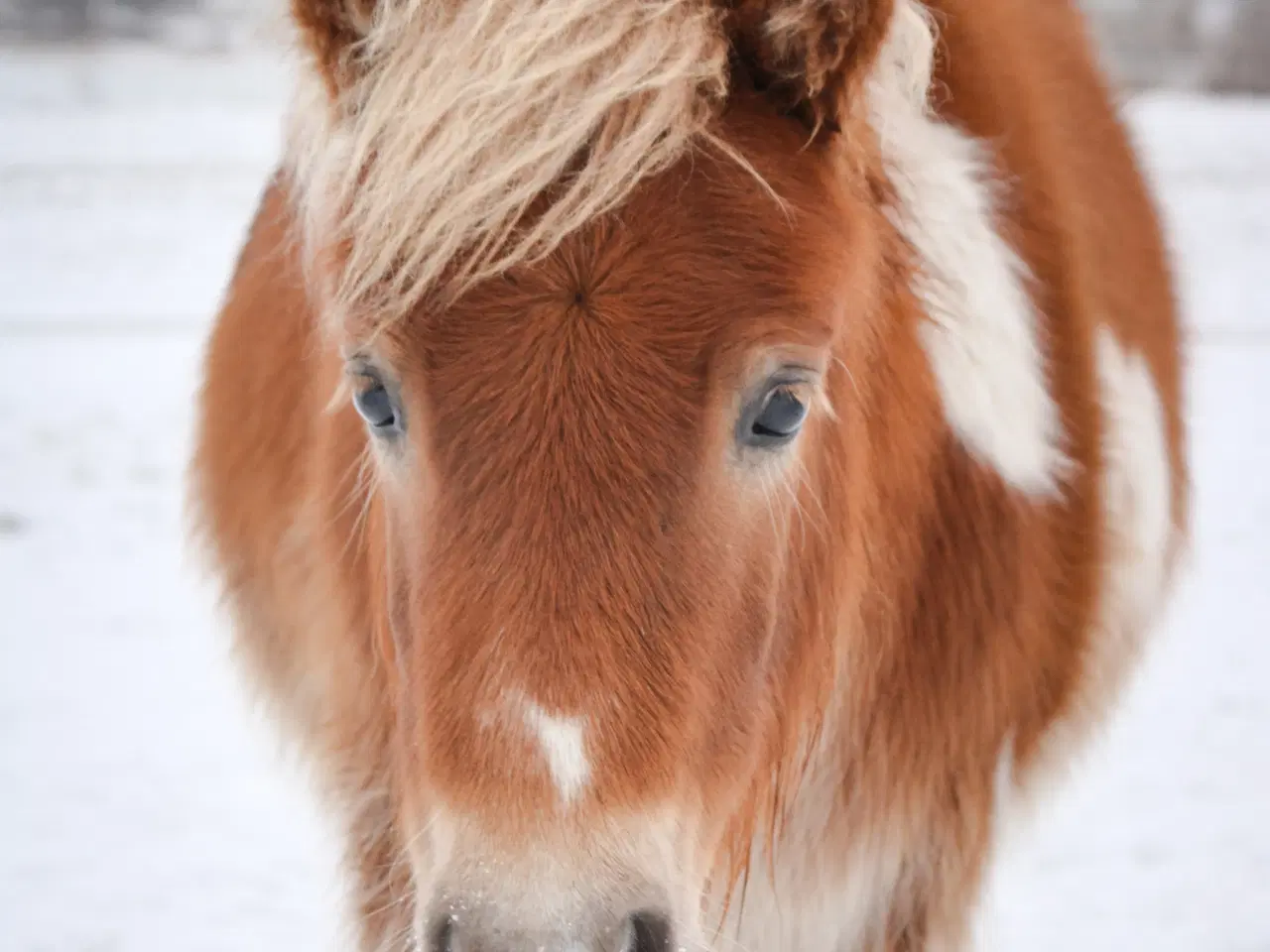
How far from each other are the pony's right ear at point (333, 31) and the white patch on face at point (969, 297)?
28.2 inches

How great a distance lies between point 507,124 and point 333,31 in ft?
0.96

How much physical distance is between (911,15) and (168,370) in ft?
19.2

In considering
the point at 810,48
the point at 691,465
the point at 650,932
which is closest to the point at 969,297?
the point at 810,48

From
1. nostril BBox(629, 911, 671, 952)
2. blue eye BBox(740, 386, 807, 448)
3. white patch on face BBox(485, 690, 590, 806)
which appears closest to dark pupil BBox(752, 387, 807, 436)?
blue eye BBox(740, 386, 807, 448)

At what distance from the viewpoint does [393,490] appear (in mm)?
1450

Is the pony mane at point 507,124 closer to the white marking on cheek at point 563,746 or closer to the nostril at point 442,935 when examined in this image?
the white marking on cheek at point 563,746

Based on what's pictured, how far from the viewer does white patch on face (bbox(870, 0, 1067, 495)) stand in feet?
5.91

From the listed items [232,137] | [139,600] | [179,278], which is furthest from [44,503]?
[232,137]

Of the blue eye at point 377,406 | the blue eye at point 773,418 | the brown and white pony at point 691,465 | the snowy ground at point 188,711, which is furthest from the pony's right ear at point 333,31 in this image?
the snowy ground at point 188,711

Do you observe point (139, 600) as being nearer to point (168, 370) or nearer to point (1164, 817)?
point (168, 370)

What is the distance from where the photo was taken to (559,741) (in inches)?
46.8

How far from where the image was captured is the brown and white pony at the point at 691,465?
4.05 feet

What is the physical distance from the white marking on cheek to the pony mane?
446 millimetres

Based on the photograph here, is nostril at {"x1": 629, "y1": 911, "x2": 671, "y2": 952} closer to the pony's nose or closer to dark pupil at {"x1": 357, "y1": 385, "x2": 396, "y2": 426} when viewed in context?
the pony's nose
